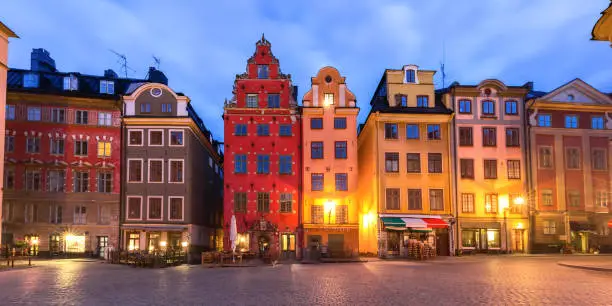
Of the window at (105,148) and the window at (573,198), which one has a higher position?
the window at (105,148)

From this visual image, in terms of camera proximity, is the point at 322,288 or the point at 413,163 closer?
the point at 322,288

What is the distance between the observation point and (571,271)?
98.9 ft

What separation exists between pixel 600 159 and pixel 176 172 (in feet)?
130

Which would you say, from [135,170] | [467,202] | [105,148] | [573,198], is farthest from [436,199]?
[105,148]

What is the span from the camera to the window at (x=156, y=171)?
53125 mm

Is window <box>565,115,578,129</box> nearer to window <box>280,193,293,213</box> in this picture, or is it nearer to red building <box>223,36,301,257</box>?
red building <box>223,36,301,257</box>

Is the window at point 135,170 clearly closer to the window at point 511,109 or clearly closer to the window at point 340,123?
the window at point 340,123

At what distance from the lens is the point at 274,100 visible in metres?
53.3

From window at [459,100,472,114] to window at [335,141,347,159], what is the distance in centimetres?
1137

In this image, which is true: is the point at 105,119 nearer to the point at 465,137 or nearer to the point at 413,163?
the point at 413,163

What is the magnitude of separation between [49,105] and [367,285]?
132ft

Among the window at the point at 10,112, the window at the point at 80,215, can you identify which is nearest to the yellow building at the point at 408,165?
the window at the point at 80,215

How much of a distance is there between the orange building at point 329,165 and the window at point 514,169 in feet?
46.7

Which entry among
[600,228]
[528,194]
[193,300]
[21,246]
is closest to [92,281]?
[193,300]
